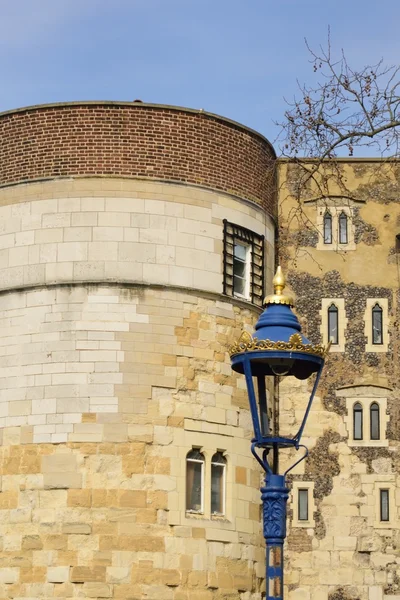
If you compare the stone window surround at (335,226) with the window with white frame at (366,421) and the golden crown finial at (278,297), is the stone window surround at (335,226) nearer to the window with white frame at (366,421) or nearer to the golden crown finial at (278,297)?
the window with white frame at (366,421)

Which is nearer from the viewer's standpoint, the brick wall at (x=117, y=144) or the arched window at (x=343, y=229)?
the brick wall at (x=117, y=144)

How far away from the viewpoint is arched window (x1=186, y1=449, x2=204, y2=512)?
2428 cm

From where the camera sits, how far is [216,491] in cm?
2477

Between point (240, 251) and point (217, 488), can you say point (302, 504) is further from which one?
point (240, 251)

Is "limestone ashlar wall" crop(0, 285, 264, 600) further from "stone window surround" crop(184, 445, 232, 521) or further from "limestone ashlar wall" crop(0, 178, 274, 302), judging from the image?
"limestone ashlar wall" crop(0, 178, 274, 302)

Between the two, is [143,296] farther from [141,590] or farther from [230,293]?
[141,590]

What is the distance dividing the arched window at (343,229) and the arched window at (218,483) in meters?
6.65

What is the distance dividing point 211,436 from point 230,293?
279cm

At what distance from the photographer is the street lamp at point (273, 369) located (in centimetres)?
1588

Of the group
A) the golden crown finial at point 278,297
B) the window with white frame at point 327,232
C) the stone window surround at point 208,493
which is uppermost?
the window with white frame at point 327,232

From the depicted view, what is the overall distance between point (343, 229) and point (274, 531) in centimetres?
1441

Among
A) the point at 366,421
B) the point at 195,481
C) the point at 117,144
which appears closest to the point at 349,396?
the point at 366,421

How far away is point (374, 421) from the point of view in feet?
93.5

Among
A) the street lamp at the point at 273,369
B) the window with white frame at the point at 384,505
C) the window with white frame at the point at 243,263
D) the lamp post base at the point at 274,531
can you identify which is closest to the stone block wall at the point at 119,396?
the window with white frame at the point at 243,263
